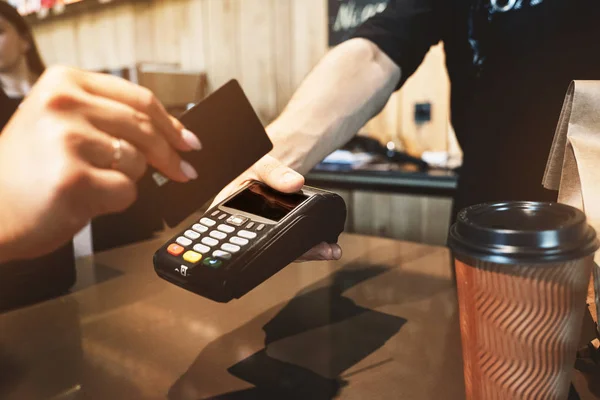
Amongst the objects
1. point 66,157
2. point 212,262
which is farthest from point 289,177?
point 66,157

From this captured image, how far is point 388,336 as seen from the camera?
0.47 meters

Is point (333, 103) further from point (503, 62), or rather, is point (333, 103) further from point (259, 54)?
point (259, 54)

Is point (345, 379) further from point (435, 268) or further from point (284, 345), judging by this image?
point (435, 268)

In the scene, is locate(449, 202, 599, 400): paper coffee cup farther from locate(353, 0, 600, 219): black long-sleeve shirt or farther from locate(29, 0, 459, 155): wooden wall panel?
locate(29, 0, 459, 155): wooden wall panel

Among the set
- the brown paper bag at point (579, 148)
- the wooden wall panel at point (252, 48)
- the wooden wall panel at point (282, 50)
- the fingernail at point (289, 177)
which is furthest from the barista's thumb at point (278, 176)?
the wooden wall panel at point (282, 50)

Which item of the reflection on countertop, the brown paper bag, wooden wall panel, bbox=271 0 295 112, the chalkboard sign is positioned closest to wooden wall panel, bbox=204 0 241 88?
wooden wall panel, bbox=271 0 295 112

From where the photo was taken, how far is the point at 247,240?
1.35 feet

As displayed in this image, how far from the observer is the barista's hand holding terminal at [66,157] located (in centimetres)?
28

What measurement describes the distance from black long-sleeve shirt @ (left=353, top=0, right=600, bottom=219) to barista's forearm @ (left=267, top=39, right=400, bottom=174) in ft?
0.11

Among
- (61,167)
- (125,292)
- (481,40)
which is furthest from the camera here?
(481,40)

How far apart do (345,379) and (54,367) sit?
0.80 ft

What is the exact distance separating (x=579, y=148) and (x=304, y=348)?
268 millimetres

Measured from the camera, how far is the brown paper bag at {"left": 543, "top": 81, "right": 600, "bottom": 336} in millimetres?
344

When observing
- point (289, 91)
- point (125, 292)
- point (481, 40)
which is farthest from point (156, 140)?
point (289, 91)
